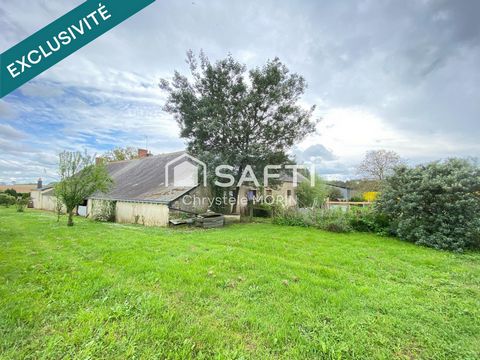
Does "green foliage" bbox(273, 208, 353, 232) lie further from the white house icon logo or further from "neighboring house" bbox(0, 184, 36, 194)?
"neighboring house" bbox(0, 184, 36, 194)

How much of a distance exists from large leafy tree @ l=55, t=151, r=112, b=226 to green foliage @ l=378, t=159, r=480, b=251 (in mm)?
13492

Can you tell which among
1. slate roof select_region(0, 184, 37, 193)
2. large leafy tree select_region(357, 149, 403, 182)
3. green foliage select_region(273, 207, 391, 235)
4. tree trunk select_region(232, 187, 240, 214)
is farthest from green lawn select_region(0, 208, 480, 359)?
slate roof select_region(0, 184, 37, 193)

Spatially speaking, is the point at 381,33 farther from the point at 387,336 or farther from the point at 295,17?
the point at 387,336

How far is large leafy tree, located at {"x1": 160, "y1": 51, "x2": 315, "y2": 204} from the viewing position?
36.8 ft

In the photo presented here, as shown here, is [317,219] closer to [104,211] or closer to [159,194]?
[159,194]

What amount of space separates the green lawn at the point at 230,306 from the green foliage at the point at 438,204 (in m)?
2.46

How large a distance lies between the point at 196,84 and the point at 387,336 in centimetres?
1252

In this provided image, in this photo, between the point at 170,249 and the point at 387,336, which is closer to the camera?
the point at 387,336

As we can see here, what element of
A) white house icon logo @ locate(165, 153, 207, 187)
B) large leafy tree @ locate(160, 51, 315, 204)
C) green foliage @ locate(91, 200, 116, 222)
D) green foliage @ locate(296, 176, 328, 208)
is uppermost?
large leafy tree @ locate(160, 51, 315, 204)

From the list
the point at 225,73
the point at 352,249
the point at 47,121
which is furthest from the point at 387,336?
the point at 47,121

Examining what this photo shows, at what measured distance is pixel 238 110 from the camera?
11508 millimetres

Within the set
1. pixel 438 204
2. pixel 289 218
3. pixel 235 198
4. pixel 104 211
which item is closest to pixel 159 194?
pixel 104 211

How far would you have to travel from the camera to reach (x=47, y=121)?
38.5ft

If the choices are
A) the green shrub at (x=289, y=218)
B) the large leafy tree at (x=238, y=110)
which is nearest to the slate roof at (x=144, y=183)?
the large leafy tree at (x=238, y=110)
